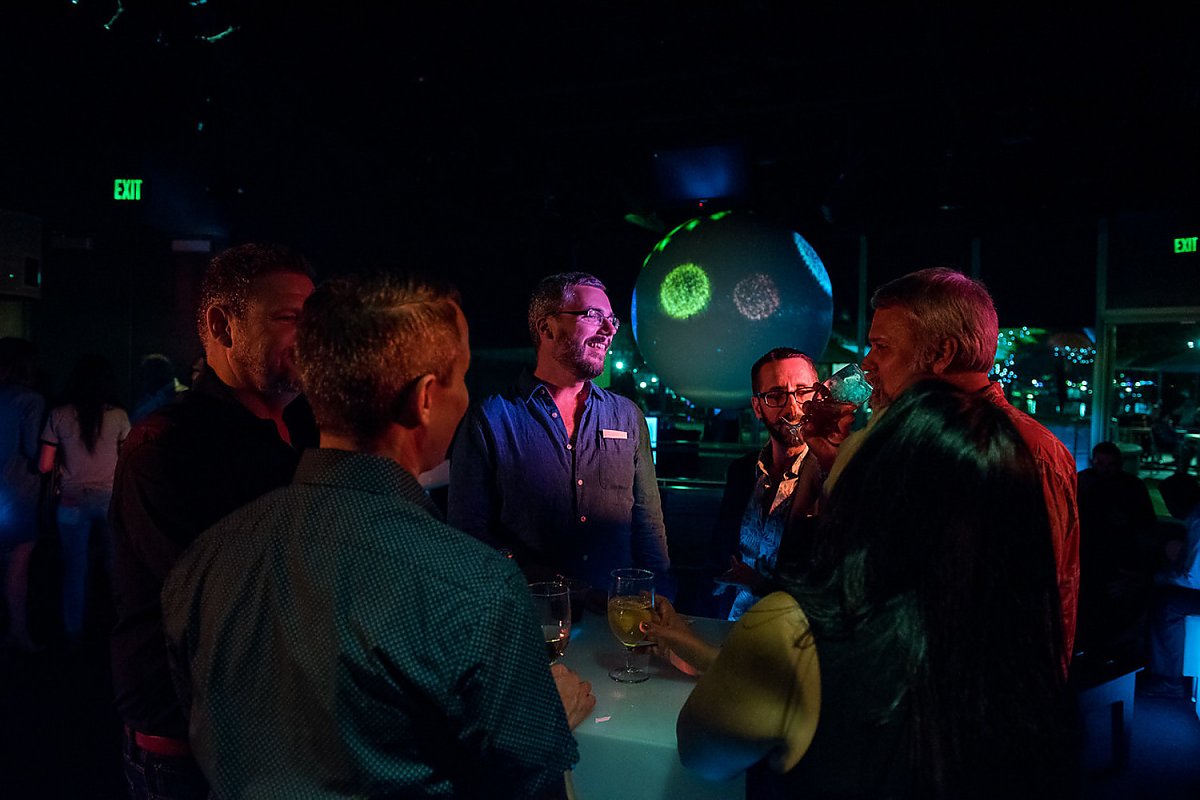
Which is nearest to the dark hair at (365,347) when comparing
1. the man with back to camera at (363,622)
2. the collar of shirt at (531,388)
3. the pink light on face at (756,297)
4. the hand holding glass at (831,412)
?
the man with back to camera at (363,622)

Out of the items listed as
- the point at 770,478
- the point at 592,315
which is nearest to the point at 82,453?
the point at 592,315

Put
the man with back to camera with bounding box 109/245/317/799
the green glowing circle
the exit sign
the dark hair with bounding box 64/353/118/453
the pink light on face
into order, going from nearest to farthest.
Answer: the man with back to camera with bounding box 109/245/317/799 → the pink light on face → the green glowing circle → the dark hair with bounding box 64/353/118/453 → the exit sign

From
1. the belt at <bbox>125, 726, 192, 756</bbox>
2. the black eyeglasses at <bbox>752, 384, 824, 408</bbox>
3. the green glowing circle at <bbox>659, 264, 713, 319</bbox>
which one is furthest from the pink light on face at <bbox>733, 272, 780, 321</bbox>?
the belt at <bbox>125, 726, 192, 756</bbox>

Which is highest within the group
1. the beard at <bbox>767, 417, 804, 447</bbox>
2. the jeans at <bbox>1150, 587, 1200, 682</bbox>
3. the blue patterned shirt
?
the beard at <bbox>767, 417, 804, 447</bbox>

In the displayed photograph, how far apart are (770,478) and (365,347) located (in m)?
1.71

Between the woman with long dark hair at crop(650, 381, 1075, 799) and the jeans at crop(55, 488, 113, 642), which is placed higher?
the woman with long dark hair at crop(650, 381, 1075, 799)

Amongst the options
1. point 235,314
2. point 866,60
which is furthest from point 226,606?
point 866,60

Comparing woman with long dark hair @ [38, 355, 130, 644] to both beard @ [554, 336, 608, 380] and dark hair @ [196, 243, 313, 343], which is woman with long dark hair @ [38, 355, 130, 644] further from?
dark hair @ [196, 243, 313, 343]

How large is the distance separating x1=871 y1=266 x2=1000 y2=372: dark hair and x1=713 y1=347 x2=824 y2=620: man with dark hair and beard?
40 centimetres

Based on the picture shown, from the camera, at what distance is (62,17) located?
4.40 m

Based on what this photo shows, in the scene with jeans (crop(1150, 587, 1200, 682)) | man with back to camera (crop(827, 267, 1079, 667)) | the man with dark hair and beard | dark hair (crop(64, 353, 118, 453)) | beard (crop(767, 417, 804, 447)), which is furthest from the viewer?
dark hair (crop(64, 353, 118, 453))

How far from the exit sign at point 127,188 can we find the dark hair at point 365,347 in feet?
18.4

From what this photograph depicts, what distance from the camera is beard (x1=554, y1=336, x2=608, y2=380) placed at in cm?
252

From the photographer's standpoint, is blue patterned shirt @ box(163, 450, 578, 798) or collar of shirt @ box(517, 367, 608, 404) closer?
blue patterned shirt @ box(163, 450, 578, 798)
